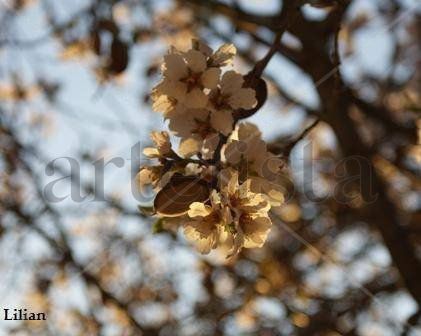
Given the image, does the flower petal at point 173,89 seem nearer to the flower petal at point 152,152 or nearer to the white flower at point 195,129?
the white flower at point 195,129

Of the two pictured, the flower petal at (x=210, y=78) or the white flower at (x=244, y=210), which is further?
the flower petal at (x=210, y=78)

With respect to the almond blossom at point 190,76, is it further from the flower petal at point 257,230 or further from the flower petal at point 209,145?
the flower petal at point 257,230

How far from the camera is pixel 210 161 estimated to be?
4.57 feet

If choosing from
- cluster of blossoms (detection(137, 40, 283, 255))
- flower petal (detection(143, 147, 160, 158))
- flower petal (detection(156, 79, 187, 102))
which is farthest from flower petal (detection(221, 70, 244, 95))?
flower petal (detection(143, 147, 160, 158))

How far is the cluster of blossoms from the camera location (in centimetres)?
132

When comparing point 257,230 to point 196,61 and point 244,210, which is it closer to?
point 244,210

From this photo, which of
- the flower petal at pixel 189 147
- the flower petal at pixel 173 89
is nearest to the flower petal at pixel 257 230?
the flower petal at pixel 189 147

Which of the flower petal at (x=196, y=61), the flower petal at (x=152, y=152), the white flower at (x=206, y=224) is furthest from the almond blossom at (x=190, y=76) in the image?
the white flower at (x=206, y=224)

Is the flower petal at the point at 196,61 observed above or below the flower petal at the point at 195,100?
above

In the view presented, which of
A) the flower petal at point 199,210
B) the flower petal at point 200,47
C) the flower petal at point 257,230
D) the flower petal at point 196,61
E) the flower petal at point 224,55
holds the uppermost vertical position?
the flower petal at point 200,47

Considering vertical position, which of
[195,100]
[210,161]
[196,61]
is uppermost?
[196,61]

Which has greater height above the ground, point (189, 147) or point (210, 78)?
point (210, 78)

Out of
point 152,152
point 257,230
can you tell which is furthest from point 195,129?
point 257,230

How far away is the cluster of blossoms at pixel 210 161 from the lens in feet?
4.34
